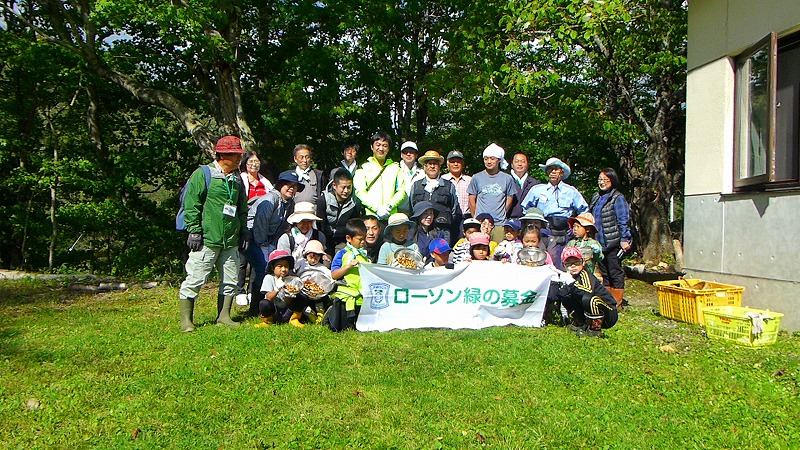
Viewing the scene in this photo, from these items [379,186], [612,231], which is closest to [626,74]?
[612,231]

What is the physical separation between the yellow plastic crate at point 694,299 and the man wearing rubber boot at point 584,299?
128 centimetres

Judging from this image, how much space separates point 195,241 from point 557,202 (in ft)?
14.8

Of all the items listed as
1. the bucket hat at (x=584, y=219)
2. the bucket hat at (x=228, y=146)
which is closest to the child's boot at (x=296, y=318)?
the bucket hat at (x=228, y=146)

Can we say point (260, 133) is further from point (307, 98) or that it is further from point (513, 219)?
point (513, 219)

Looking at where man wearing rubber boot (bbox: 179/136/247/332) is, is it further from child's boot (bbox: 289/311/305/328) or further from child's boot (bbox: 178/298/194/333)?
child's boot (bbox: 289/311/305/328)

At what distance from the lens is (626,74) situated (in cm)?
1356

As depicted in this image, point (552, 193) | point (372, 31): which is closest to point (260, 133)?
point (372, 31)

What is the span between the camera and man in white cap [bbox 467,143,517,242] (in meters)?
8.05

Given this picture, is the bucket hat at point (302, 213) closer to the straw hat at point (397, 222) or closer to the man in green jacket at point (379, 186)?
the man in green jacket at point (379, 186)

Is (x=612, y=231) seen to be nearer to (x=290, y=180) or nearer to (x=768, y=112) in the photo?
(x=768, y=112)

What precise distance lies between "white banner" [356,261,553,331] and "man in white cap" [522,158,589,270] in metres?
1.25

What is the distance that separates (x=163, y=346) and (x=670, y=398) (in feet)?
14.6

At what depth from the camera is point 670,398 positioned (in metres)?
4.53

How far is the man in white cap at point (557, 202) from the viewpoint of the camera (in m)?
7.97
